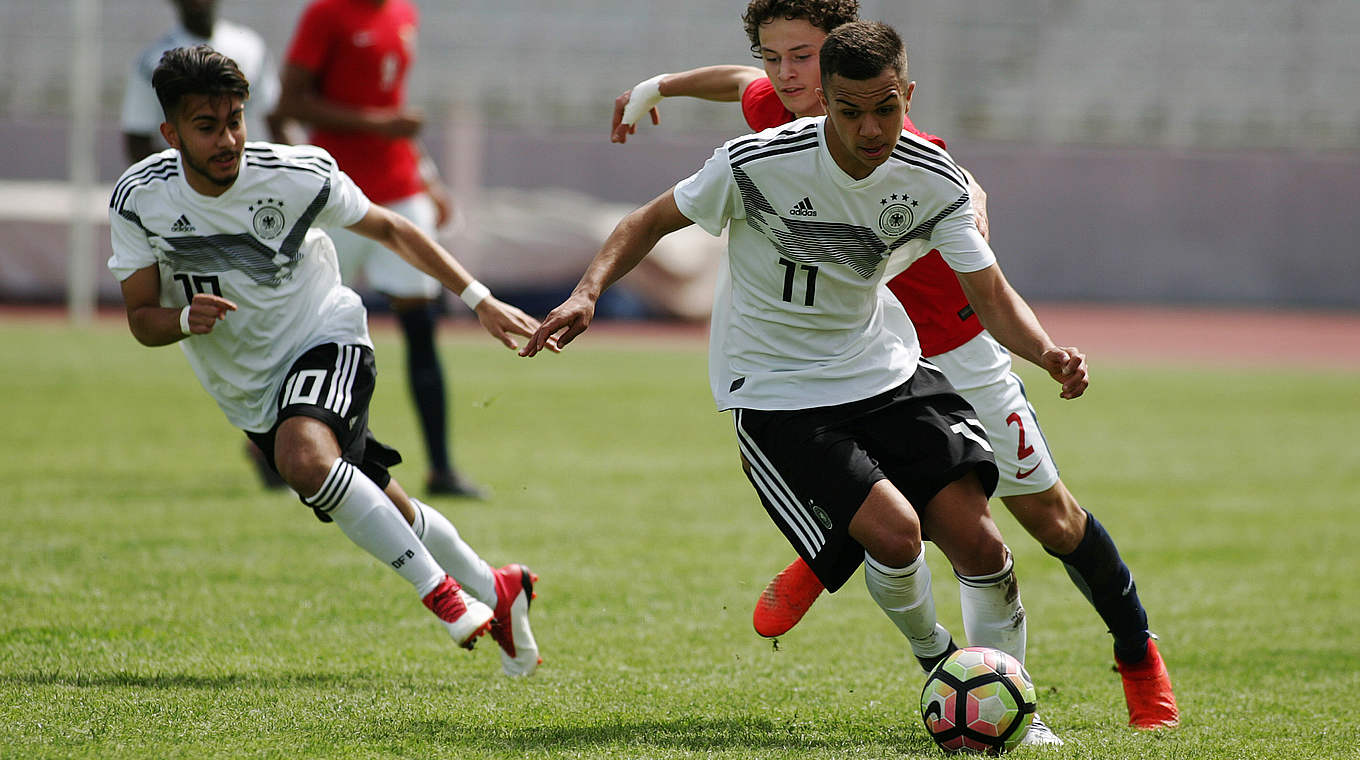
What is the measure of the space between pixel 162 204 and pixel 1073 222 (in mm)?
22098

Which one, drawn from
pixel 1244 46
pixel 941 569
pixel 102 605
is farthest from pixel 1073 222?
pixel 102 605

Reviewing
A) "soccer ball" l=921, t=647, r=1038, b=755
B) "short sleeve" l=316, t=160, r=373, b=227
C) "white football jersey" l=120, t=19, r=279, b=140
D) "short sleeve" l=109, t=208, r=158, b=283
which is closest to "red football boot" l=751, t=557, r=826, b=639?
"soccer ball" l=921, t=647, r=1038, b=755

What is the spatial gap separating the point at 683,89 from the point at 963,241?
121 centimetres

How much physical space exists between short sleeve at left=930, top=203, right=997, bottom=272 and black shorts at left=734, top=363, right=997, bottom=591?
1.19 ft

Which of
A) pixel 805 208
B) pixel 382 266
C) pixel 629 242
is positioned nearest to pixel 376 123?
pixel 382 266

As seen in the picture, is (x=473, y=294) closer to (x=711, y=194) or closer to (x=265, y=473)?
(x=711, y=194)

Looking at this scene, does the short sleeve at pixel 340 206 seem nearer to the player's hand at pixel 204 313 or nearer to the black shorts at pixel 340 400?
the black shorts at pixel 340 400

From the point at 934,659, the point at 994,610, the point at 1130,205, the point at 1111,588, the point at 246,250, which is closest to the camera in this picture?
the point at 994,610

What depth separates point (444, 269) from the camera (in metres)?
4.29

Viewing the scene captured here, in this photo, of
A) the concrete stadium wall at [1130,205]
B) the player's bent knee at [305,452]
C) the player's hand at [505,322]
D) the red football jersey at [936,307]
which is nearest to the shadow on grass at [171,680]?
the player's bent knee at [305,452]

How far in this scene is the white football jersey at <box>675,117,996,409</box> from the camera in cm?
363

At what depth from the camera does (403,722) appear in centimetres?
369

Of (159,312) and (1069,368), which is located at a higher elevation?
(1069,368)

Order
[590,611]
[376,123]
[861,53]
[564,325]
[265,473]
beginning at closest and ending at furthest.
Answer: [861,53] → [564,325] → [590,611] → [376,123] → [265,473]
